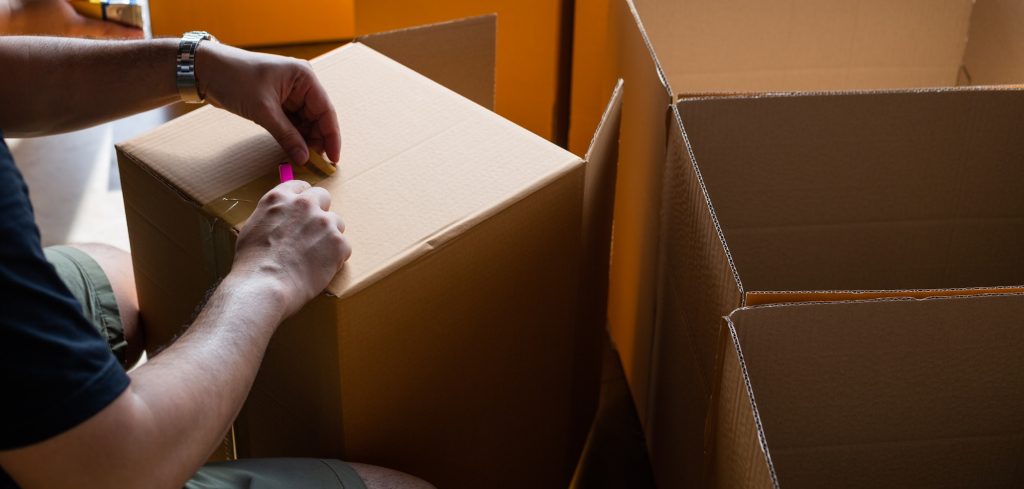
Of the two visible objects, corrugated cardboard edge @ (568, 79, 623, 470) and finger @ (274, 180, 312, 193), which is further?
corrugated cardboard edge @ (568, 79, 623, 470)

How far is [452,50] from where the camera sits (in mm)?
1273

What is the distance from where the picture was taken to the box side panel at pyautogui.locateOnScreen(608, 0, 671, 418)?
1.16 meters

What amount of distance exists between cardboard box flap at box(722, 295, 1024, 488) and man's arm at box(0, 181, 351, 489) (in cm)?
33

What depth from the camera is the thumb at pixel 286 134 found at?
0.94m

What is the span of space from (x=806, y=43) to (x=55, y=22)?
4.51 ft

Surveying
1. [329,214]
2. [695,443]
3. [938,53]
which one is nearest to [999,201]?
[938,53]

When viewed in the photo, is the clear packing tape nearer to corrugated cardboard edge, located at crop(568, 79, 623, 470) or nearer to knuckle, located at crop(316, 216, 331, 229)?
corrugated cardboard edge, located at crop(568, 79, 623, 470)

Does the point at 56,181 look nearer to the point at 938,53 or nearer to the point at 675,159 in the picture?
the point at 675,159

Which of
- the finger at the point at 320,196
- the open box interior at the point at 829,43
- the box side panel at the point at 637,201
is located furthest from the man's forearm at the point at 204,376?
the open box interior at the point at 829,43

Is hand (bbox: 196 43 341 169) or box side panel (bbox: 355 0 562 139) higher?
box side panel (bbox: 355 0 562 139)

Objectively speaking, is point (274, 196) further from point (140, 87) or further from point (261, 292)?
point (140, 87)

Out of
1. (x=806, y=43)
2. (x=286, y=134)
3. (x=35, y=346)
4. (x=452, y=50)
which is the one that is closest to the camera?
(x=35, y=346)

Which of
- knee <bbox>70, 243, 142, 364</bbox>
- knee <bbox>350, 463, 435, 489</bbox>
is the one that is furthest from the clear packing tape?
knee <bbox>350, 463, 435, 489</bbox>

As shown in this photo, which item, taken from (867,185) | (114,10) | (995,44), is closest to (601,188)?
(867,185)
